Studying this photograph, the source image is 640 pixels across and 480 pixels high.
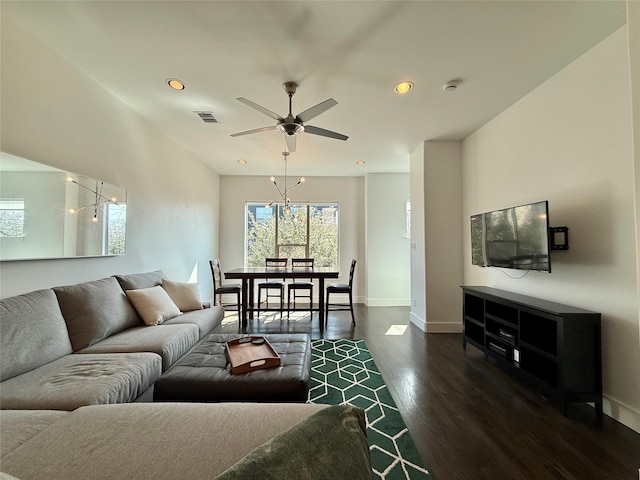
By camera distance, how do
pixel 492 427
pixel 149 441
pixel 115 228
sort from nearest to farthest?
pixel 149 441, pixel 492 427, pixel 115 228

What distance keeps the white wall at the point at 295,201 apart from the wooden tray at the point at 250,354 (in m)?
3.92

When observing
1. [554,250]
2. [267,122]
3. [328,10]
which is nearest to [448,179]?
[554,250]

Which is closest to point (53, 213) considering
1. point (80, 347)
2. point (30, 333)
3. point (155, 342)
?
point (30, 333)

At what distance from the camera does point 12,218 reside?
1.84m

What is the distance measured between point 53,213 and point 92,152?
750 millimetres

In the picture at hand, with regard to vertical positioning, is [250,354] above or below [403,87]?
below

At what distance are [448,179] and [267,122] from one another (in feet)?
8.76

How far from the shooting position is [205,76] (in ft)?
8.01

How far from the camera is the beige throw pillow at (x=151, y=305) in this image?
2.63 metres

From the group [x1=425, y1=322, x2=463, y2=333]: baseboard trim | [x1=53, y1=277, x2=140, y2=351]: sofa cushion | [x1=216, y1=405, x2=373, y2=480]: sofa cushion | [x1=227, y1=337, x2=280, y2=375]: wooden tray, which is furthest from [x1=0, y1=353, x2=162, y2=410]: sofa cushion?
[x1=425, y1=322, x2=463, y2=333]: baseboard trim

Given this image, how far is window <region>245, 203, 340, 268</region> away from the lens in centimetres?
612

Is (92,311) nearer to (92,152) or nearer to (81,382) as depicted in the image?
(81,382)

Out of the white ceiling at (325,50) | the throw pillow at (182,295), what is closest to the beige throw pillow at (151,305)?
the throw pillow at (182,295)

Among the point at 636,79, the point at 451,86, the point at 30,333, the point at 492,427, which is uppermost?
the point at 451,86
